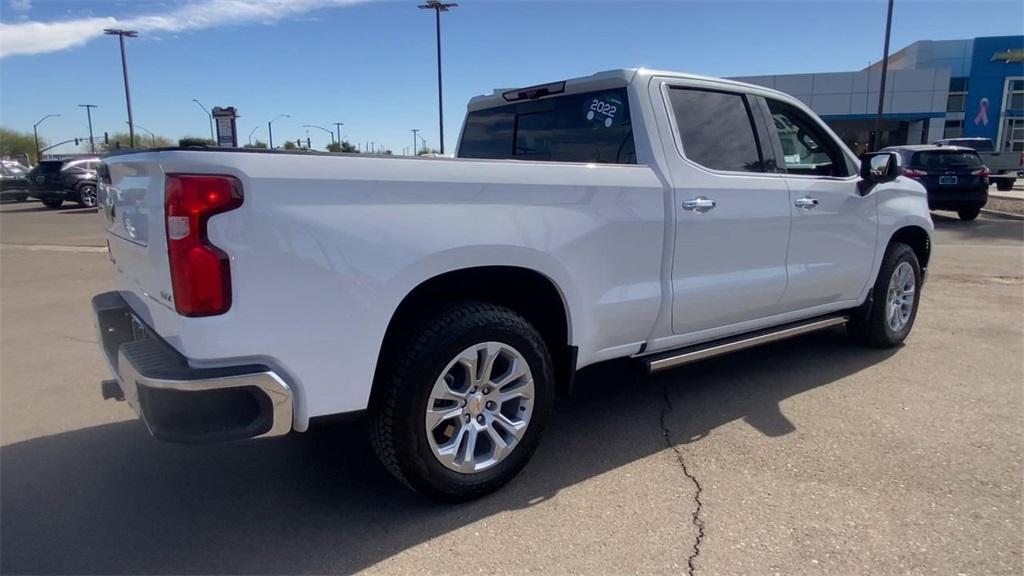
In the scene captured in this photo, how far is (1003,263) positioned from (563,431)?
890 cm

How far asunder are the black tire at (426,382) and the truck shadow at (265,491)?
0.52 feet

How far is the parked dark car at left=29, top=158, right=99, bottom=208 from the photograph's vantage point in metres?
20.8

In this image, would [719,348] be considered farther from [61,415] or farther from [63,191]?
[63,191]

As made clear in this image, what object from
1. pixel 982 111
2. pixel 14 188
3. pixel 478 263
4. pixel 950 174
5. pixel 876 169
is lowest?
pixel 14 188

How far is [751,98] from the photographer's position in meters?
4.18

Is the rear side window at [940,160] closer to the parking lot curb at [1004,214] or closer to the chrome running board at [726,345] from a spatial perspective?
the parking lot curb at [1004,214]

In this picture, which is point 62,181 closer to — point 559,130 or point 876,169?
point 559,130

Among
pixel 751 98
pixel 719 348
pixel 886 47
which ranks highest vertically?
pixel 886 47

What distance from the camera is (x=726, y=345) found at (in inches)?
153

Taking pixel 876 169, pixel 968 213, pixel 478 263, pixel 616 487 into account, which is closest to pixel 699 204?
pixel 478 263

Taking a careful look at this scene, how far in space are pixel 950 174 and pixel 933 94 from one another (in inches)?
1269

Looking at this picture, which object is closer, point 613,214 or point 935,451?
point 613,214

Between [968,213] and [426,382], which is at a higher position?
A: [426,382]

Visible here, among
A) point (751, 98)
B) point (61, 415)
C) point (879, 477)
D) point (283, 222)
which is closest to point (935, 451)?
point (879, 477)
